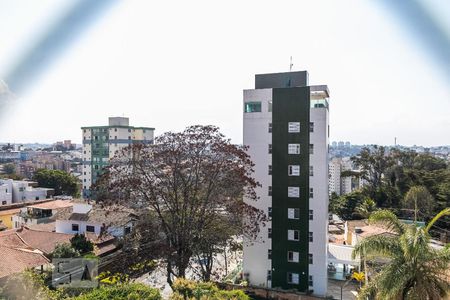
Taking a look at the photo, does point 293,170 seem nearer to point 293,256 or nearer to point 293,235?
Answer: point 293,235

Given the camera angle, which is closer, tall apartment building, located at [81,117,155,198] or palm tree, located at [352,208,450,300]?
palm tree, located at [352,208,450,300]

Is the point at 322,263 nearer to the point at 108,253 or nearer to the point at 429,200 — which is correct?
the point at 108,253

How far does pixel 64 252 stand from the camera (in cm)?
1536

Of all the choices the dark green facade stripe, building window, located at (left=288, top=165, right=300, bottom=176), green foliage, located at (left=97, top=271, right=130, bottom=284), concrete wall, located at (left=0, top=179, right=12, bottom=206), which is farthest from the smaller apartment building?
concrete wall, located at (left=0, top=179, right=12, bottom=206)

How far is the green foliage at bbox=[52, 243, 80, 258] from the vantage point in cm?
1532

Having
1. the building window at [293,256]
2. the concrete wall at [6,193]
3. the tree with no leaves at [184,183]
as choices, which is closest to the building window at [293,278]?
the building window at [293,256]

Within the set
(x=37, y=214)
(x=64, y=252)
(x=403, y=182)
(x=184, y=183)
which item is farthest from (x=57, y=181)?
(x=403, y=182)

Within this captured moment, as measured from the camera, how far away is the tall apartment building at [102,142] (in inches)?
1676

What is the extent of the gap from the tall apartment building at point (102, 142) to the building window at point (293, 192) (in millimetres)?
30108

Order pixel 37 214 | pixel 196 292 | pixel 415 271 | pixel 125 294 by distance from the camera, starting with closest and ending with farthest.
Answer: pixel 415 271
pixel 196 292
pixel 125 294
pixel 37 214

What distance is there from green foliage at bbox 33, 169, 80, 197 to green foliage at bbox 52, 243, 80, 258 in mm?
26754

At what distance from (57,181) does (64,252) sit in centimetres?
2738

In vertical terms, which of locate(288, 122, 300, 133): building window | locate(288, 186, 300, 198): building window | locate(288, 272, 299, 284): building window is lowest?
locate(288, 272, 299, 284): building window

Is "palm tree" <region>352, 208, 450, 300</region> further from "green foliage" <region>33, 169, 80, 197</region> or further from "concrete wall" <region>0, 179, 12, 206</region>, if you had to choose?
"green foliage" <region>33, 169, 80, 197</region>
